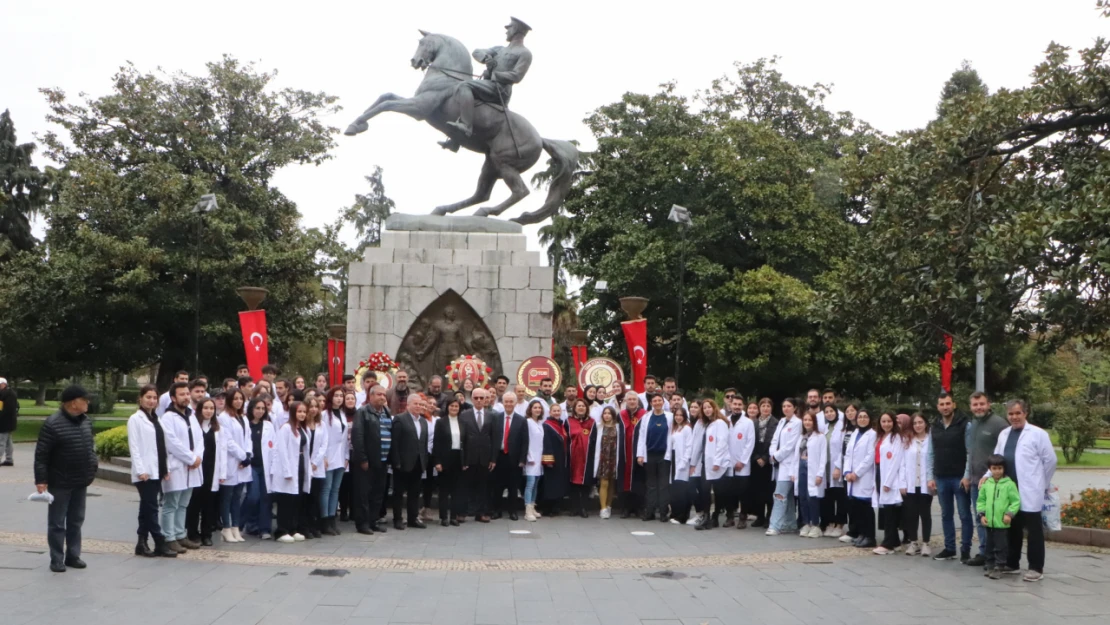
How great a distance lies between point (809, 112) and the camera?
3447 centimetres

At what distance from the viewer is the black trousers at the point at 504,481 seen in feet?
42.1

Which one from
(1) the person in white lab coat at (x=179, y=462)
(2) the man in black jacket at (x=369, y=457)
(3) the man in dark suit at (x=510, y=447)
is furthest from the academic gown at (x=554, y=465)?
(1) the person in white lab coat at (x=179, y=462)

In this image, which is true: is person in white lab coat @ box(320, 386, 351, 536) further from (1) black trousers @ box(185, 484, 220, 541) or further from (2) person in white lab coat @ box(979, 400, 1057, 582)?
(2) person in white lab coat @ box(979, 400, 1057, 582)

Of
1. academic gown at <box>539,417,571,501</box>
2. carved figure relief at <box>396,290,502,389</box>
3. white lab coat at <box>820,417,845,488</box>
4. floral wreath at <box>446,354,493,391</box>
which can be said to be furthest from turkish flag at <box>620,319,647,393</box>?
white lab coat at <box>820,417,845,488</box>

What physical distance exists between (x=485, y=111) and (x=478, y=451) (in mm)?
6413

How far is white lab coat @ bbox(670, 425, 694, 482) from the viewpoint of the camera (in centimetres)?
1265

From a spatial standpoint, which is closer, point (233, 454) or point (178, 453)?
point (178, 453)

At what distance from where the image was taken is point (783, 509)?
12.0m

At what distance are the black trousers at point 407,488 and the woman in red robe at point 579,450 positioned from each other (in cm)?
220

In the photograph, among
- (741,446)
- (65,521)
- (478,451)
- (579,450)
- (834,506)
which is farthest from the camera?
(579,450)

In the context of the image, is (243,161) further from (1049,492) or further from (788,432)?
(1049,492)

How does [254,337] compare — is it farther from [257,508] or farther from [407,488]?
[257,508]

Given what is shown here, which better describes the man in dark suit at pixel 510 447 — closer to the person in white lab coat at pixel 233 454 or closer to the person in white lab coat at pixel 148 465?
the person in white lab coat at pixel 233 454

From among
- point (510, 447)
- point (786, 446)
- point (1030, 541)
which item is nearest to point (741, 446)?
point (786, 446)
